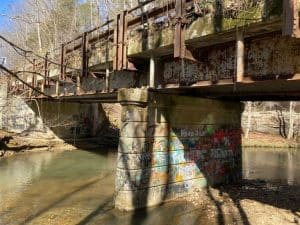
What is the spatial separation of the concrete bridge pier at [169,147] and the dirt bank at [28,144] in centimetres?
1471

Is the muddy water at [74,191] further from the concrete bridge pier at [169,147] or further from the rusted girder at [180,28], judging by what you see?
the rusted girder at [180,28]

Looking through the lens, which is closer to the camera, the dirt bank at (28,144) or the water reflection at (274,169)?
the water reflection at (274,169)

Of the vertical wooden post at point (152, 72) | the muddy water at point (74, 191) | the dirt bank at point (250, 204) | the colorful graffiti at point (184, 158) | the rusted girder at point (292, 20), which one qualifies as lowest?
the muddy water at point (74, 191)

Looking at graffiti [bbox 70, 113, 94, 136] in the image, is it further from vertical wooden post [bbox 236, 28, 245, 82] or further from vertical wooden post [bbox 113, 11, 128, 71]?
vertical wooden post [bbox 236, 28, 245, 82]

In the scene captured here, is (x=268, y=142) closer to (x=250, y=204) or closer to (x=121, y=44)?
(x=250, y=204)

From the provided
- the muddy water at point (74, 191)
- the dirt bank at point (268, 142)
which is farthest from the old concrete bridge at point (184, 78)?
the dirt bank at point (268, 142)

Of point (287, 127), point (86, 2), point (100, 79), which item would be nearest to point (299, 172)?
point (100, 79)

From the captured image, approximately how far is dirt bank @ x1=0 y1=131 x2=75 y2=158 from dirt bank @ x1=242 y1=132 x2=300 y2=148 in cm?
1683

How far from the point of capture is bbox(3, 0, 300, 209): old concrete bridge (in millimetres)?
8180

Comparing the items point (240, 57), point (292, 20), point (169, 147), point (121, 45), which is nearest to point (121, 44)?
point (121, 45)

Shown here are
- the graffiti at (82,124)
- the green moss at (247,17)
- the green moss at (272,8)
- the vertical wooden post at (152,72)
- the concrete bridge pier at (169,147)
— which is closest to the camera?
the green moss at (272,8)

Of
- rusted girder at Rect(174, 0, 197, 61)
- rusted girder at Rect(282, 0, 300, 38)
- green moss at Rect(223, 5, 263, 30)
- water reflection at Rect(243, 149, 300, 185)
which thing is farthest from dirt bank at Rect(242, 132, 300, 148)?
rusted girder at Rect(282, 0, 300, 38)

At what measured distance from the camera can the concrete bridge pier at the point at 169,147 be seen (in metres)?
11.2

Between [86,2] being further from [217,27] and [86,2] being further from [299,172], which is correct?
[217,27]
